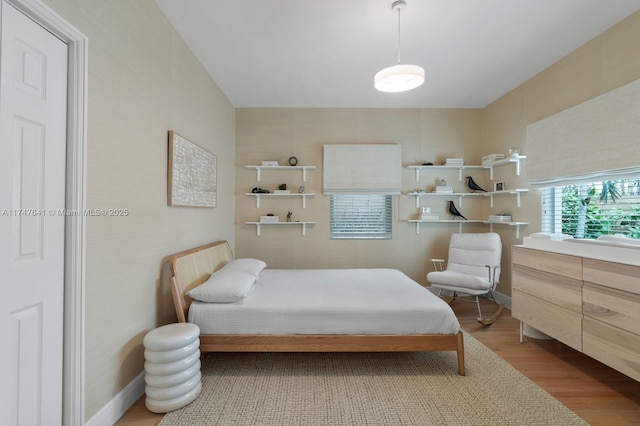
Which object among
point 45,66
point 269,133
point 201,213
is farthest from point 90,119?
point 269,133

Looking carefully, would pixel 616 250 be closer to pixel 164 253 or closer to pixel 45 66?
pixel 164 253

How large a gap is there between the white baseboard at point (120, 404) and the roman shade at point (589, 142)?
416 centimetres

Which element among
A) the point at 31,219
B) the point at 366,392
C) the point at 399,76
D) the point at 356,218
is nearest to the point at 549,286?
the point at 366,392

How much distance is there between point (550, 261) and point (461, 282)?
1013 millimetres

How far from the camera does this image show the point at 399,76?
2.23 metres

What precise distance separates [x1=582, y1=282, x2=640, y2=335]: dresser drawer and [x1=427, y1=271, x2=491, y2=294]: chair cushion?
3.64 ft

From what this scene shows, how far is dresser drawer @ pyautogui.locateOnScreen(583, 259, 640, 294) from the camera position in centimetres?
176

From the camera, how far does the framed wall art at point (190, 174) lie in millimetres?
2348

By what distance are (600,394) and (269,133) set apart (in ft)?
14.3

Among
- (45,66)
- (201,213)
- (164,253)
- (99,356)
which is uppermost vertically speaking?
(45,66)

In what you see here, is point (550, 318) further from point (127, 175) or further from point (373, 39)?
point (127, 175)

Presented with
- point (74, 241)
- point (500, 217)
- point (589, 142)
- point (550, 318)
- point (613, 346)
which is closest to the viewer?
point (74, 241)

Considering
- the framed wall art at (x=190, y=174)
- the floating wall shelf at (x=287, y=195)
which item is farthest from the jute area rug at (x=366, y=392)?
the floating wall shelf at (x=287, y=195)

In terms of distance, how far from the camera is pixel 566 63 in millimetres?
2844
